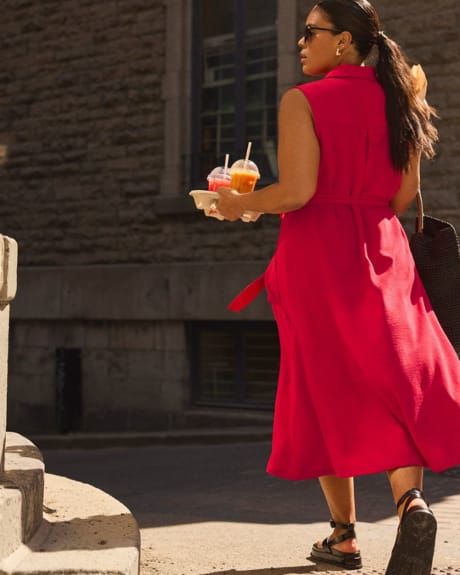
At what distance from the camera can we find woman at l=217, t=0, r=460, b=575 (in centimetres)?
371

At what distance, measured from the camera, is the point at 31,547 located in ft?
12.4

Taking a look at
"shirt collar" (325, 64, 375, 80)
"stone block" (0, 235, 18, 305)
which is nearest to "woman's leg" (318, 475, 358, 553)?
"stone block" (0, 235, 18, 305)

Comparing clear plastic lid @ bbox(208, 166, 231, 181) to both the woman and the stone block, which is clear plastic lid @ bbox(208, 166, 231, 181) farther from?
the stone block

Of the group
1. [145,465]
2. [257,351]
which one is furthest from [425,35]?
[145,465]

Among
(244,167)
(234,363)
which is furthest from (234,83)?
(244,167)

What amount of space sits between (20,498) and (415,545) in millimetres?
1245

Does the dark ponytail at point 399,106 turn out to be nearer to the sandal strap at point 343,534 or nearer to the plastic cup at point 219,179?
the plastic cup at point 219,179

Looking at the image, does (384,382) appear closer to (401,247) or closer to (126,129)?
(401,247)

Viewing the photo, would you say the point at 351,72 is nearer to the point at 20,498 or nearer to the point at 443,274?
the point at 443,274

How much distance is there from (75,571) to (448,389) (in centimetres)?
132

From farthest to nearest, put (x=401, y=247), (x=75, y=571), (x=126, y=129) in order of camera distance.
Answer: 1. (x=126, y=129)
2. (x=401, y=247)
3. (x=75, y=571)

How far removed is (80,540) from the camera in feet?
12.8

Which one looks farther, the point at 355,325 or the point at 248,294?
the point at 248,294

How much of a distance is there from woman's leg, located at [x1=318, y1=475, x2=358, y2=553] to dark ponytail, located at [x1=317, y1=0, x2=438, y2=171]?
3.67 feet
